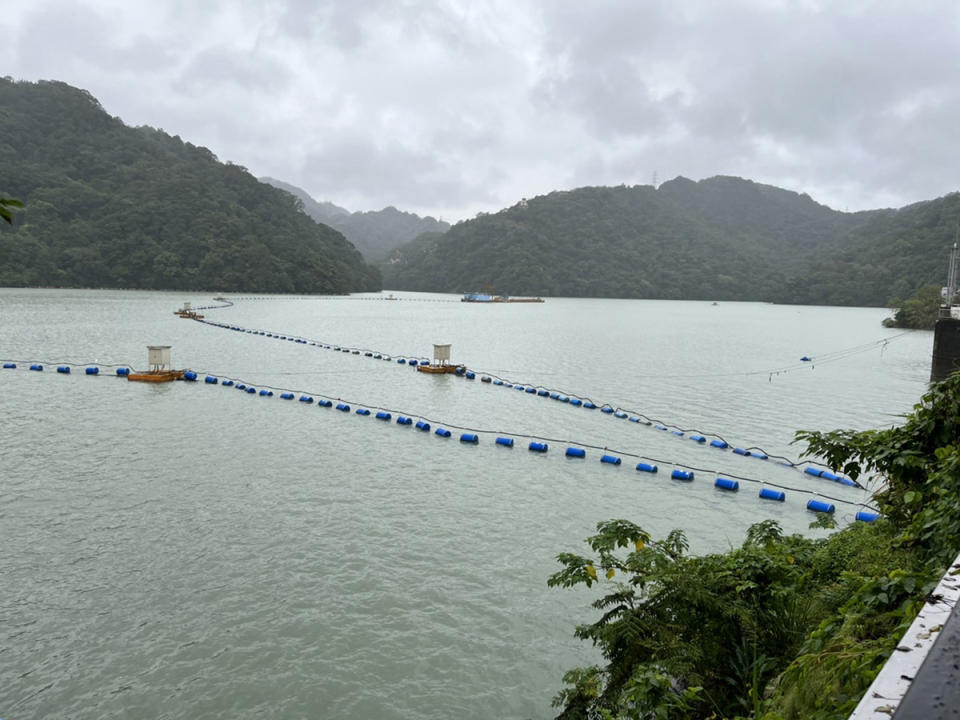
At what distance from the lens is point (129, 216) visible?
105 meters

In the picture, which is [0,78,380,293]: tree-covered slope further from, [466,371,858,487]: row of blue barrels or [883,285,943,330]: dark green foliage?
[883,285,943,330]: dark green foliage

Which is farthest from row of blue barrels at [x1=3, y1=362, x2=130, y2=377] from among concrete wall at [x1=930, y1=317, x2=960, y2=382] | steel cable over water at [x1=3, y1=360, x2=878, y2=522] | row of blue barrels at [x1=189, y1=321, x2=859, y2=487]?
concrete wall at [x1=930, y1=317, x2=960, y2=382]

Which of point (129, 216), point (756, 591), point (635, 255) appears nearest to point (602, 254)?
point (635, 255)

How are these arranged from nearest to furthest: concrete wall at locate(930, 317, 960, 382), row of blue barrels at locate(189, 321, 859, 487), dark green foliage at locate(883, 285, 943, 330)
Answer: row of blue barrels at locate(189, 321, 859, 487) → concrete wall at locate(930, 317, 960, 382) → dark green foliage at locate(883, 285, 943, 330)

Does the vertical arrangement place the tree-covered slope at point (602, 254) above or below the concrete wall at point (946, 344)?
above

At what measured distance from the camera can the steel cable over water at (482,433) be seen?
46.0 ft

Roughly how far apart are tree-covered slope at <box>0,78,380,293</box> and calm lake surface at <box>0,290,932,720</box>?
85.9 meters

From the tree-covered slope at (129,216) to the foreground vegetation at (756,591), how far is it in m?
114


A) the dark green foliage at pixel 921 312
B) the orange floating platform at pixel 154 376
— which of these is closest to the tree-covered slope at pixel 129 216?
the orange floating platform at pixel 154 376

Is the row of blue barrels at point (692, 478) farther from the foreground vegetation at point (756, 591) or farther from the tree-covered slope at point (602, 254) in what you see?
the tree-covered slope at point (602, 254)

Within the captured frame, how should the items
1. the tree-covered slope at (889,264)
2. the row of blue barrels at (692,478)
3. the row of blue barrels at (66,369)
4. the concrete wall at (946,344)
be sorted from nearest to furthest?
the row of blue barrels at (692,478), the row of blue barrels at (66,369), the concrete wall at (946,344), the tree-covered slope at (889,264)

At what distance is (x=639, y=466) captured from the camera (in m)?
15.1

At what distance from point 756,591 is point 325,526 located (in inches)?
291

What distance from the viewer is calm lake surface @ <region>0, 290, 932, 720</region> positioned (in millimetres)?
6602
